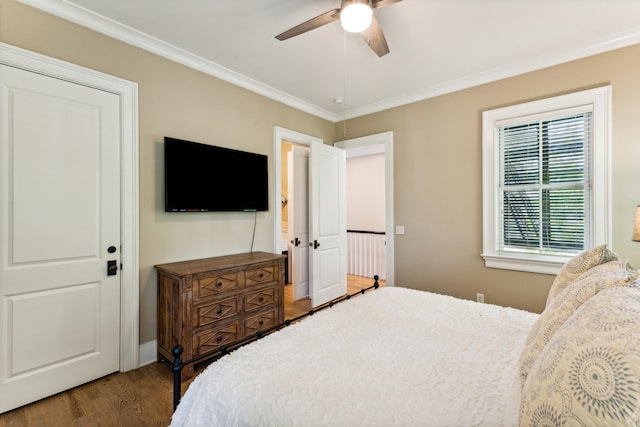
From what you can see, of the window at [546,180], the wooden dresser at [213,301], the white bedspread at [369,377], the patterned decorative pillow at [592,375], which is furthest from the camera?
the window at [546,180]

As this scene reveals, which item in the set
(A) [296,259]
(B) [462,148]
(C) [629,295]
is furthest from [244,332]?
(B) [462,148]

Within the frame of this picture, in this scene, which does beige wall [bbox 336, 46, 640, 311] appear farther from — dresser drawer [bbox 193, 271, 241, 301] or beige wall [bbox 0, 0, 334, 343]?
dresser drawer [bbox 193, 271, 241, 301]

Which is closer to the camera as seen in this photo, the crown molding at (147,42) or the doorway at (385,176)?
the crown molding at (147,42)

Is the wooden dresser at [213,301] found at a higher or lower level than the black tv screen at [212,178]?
lower

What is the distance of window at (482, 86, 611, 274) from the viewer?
2.46 metres

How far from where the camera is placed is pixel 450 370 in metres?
1.14

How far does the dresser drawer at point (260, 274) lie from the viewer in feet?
8.46

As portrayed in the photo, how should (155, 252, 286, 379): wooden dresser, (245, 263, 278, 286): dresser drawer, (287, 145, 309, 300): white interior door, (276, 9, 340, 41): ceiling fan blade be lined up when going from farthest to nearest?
(287, 145, 309, 300): white interior door → (245, 263, 278, 286): dresser drawer → (155, 252, 286, 379): wooden dresser → (276, 9, 340, 41): ceiling fan blade

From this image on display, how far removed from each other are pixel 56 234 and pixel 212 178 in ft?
3.97

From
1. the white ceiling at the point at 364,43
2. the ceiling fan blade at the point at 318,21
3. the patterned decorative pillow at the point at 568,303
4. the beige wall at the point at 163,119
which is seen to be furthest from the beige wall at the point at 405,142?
the patterned decorative pillow at the point at 568,303

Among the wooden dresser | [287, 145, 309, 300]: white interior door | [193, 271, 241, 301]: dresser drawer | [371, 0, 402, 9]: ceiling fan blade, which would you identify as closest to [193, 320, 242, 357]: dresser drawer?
the wooden dresser

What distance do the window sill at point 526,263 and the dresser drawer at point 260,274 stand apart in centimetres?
221

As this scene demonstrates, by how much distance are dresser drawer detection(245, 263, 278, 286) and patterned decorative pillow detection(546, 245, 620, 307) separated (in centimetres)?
210

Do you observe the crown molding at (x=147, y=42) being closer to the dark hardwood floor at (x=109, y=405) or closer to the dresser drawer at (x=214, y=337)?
the dresser drawer at (x=214, y=337)
